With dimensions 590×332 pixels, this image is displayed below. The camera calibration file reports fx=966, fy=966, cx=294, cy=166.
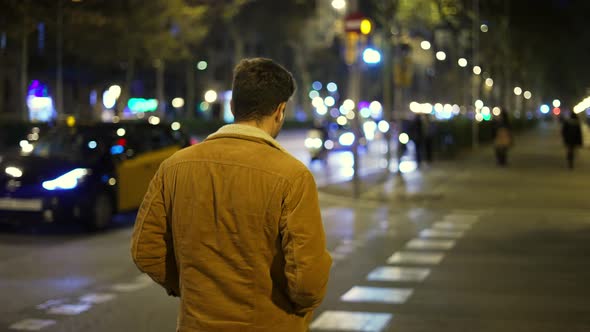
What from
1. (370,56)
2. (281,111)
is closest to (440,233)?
(370,56)

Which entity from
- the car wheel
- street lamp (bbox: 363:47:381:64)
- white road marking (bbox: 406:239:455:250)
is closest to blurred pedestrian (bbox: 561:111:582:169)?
street lamp (bbox: 363:47:381:64)

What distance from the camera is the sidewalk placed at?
19375 mm

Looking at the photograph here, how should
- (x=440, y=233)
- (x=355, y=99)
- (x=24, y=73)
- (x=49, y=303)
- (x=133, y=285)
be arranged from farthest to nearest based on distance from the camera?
(x=24, y=73), (x=355, y=99), (x=440, y=233), (x=133, y=285), (x=49, y=303)

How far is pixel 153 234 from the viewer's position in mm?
3549

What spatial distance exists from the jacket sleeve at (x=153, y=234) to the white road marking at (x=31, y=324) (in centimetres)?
445

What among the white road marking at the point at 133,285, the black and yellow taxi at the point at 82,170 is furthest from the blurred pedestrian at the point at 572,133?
the white road marking at the point at 133,285

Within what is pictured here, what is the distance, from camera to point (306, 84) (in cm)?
7606

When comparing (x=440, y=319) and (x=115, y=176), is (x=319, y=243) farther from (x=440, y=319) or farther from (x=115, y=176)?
(x=115, y=176)

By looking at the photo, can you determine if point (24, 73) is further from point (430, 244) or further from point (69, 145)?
point (430, 244)

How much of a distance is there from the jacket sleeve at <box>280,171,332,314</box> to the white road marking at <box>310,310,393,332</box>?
4430 millimetres

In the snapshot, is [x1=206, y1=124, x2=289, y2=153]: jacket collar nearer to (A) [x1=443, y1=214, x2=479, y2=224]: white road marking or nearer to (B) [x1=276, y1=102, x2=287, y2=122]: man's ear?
(B) [x1=276, y1=102, x2=287, y2=122]: man's ear

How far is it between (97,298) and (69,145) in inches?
256

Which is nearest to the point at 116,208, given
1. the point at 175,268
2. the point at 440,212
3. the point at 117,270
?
the point at 117,270

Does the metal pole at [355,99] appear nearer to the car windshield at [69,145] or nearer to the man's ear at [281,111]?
the car windshield at [69,145]
